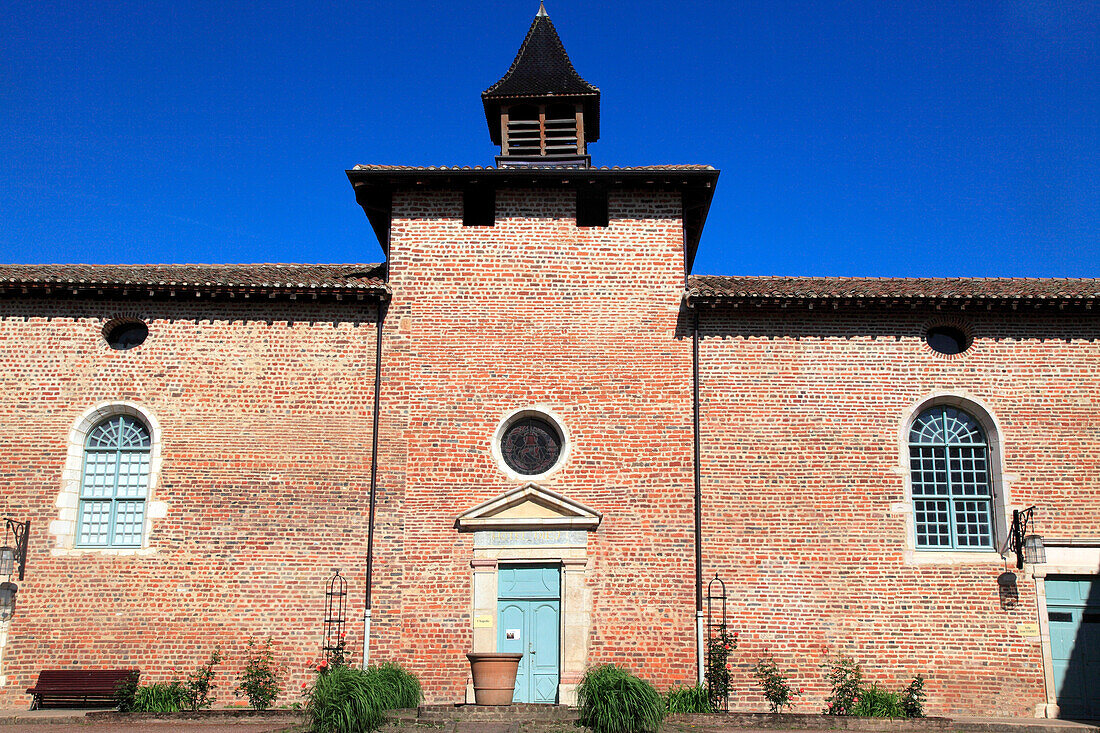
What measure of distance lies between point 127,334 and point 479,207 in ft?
22.1

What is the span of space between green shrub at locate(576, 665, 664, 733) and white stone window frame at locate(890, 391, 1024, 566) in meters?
5.98

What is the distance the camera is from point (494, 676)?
12.9 m

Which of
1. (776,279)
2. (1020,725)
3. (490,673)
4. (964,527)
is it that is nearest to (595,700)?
(490,673)

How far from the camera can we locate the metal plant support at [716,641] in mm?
14625

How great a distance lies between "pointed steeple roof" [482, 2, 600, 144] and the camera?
1967 cm

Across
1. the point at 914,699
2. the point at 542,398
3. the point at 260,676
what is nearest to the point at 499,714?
the point at 260,676

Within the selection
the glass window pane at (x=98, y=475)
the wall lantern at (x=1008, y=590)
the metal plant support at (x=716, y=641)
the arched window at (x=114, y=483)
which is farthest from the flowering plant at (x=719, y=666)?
the glass window pane at (x=98, y=475)

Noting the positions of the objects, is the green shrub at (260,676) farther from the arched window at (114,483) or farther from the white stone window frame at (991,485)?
the white stone window frame at (991,485)

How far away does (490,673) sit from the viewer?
42.4 feet

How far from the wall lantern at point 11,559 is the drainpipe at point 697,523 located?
1106cm

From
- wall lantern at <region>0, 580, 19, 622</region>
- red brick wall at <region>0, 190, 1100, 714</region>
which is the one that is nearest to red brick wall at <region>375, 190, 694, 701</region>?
red brick wall at <region>0, 190, 1100, 714</region>

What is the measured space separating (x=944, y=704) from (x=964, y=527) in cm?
290

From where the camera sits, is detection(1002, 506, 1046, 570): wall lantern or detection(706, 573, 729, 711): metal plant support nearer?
detection(706, 573, 729, 711): metal plant support

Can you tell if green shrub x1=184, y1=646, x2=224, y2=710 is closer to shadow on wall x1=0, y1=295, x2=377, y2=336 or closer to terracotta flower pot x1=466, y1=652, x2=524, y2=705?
terracotta flower pot x1=466, y1=652, x2=524, y2=705
